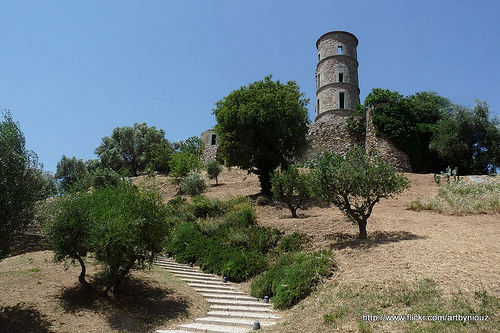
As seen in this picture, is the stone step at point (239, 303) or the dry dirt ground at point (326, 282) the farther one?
the stone step at point (239, 303)

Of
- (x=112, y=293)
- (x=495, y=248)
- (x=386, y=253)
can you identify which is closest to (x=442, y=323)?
(x=386, y=253)

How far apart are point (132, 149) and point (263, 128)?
2424 centimetres

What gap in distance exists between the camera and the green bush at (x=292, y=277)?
738 centimetres

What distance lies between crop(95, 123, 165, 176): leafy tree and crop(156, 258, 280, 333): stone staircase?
2756cm

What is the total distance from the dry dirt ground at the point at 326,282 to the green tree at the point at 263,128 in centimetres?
687

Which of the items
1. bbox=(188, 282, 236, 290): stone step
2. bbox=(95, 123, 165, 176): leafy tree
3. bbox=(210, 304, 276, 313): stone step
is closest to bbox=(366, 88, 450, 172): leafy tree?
bbox=(188, 282, 236, 290): stone step

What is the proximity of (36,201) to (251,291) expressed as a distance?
537 cm

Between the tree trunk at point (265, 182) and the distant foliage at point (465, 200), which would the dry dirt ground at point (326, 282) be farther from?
the tree trunk at point (265, 182)

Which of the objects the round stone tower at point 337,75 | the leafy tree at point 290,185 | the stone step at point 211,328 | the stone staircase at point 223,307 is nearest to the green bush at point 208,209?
the leafy tree at point 290,185

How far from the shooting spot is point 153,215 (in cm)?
755

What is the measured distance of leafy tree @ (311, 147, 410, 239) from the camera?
359 inches

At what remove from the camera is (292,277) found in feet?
25.8

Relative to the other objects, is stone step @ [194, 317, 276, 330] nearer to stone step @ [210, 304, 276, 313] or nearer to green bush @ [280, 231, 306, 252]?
stone step @ [210, 304, 276, 313]

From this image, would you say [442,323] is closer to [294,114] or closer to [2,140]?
[2,140]
